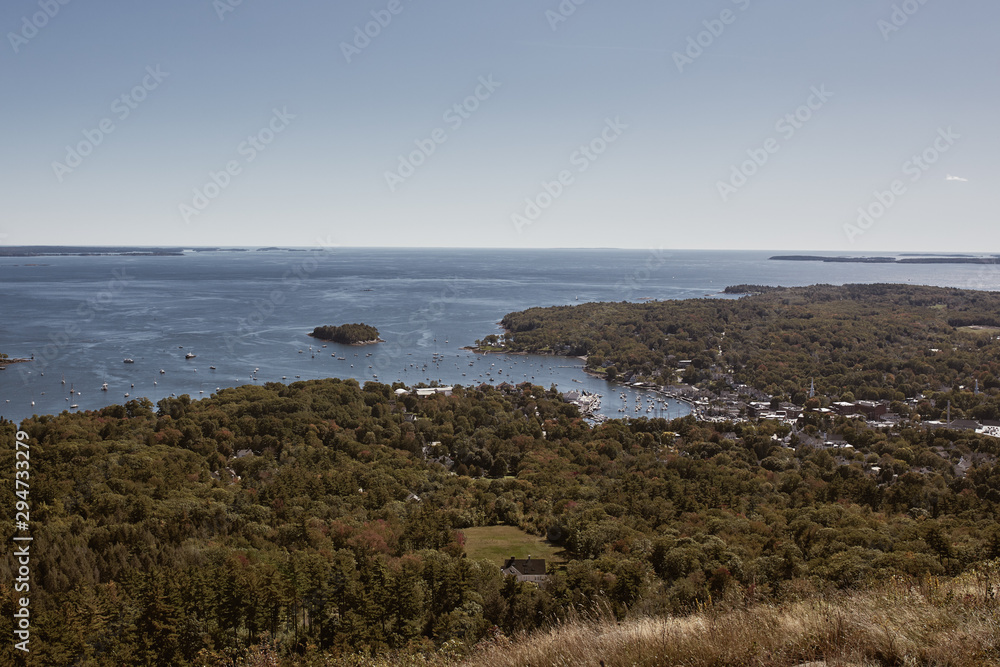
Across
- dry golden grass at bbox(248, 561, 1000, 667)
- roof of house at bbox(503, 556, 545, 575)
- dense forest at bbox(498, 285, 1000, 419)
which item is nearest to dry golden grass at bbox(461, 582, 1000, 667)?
dry golden grass at bbox(248, 561, 1000, 667)

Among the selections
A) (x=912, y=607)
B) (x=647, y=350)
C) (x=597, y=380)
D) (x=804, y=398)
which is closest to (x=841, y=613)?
(x=912, y=607)

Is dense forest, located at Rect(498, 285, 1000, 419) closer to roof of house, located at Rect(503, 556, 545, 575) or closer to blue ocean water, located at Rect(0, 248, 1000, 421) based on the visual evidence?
blue ocean water, located at Rect(0, 248, 1000, 421)

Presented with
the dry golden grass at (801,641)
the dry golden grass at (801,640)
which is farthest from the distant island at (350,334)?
the dry golden grass at (801,641)

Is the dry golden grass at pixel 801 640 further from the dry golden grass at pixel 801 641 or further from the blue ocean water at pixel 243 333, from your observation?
the blue ocean water at pixel 243 333

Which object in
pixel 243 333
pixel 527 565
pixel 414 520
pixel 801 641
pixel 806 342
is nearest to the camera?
pixel 801 641

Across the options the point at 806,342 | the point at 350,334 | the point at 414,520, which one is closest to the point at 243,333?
the point at 350,334

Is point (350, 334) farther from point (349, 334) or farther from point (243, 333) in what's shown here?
point (243, 333)
